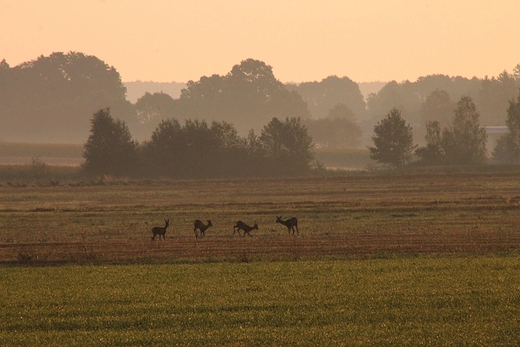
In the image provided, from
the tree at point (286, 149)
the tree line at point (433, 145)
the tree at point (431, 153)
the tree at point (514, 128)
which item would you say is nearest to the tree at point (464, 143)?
the tree line at point (433, 145)

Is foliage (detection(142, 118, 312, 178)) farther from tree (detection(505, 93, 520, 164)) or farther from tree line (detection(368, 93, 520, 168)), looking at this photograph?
tree (detection(505, 93, 520, 164))

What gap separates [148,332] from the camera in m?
18.0

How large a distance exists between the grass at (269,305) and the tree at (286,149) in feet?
232

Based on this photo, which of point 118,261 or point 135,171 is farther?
point 135,171

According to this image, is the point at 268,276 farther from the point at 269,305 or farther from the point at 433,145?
the point at 433,145

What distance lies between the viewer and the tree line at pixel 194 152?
94.4m

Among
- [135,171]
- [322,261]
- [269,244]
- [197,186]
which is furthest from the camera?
[135,171]

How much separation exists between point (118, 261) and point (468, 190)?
42438 millimetres

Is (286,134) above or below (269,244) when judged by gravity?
above

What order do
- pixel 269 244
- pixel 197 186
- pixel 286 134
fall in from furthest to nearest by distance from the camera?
pixel 286 134 < pixel 197 186 < pixel 269 244

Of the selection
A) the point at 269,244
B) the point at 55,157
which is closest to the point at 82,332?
the point at 269,244

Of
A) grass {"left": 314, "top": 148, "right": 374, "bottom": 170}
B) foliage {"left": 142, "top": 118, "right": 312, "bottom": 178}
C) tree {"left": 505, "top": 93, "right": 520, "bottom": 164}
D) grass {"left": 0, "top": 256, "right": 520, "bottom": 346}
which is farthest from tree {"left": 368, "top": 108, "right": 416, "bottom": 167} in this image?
grass {"left": 0, "top": 256, "right": 520, "bottom": 346}

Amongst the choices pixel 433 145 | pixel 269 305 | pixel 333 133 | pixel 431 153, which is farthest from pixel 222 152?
pixel 333 133

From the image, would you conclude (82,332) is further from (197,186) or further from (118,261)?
(197,186)
